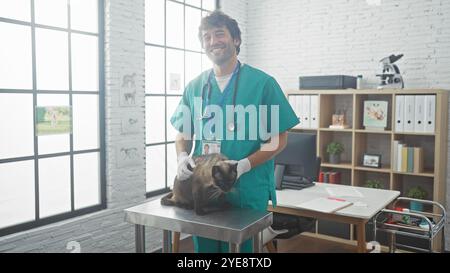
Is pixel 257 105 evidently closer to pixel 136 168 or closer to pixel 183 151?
pixel 183 151

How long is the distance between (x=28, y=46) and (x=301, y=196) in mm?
2327

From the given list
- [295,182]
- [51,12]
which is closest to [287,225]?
[295,182]

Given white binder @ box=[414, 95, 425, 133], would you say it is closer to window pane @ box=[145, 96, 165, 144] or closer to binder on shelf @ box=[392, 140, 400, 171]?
binder on shelf @ box=[392, 140, 400, 171]

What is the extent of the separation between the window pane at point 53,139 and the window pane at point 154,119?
965 millimetres

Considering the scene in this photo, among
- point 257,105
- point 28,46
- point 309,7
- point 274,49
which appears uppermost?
point 309,7

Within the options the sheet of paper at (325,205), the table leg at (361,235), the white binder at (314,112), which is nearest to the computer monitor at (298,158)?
the sheet of paper at (325,205)

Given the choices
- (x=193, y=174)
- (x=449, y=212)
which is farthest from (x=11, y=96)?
(x=449, y=212)

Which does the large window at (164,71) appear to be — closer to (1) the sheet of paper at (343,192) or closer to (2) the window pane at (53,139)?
(2) the window pane at (53,139)

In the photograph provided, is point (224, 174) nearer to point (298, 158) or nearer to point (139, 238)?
point (139, 238)

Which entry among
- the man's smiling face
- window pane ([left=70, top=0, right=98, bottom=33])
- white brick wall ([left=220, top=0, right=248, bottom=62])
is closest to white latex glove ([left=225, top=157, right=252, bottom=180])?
the man's smiling face

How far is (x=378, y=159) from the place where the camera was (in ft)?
15.0

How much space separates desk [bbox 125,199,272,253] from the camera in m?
1.68

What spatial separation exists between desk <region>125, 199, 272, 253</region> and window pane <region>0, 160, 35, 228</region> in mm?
1529

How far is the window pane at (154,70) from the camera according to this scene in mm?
4227
